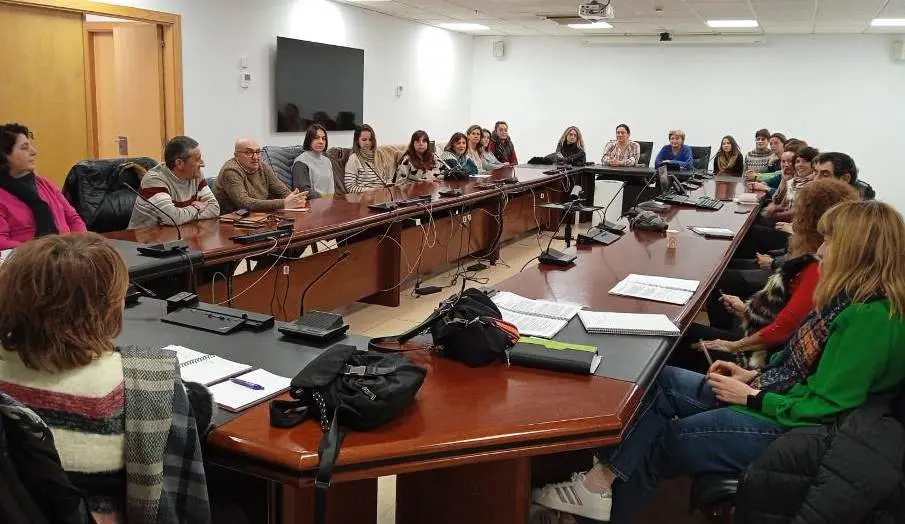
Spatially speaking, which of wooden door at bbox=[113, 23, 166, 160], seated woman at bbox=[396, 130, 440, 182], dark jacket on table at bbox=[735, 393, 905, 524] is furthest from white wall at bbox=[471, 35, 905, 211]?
dark jacket on table at bbox=[735, 393, 905, 524]

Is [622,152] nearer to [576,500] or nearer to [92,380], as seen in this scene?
[576,500]

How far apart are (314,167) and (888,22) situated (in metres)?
6.92

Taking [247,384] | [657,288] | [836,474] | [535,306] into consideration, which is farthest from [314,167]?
[836,474]

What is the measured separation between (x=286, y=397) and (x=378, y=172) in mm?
4500

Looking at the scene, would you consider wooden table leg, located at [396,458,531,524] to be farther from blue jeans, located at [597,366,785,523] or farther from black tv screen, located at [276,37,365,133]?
black tv screen, located at [276,37,365,133]

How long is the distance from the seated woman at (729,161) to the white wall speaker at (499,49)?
4.29 meters

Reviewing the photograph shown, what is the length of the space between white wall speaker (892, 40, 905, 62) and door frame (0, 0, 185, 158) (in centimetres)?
848

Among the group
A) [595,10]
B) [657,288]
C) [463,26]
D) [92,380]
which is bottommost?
[657,288]

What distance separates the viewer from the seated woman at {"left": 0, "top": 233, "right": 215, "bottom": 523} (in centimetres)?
120

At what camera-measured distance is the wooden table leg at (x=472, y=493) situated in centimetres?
166

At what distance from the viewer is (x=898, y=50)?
377 inches

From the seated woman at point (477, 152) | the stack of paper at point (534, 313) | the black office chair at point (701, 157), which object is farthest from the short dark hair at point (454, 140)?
the stack of paper at point (534, 313)

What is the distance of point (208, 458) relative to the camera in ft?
4.62

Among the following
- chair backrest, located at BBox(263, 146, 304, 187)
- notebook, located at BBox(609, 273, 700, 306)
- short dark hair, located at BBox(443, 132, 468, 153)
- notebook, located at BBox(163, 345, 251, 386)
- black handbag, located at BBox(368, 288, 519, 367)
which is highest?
short dark hair, located at BBox(443, 132, 468, 153)
